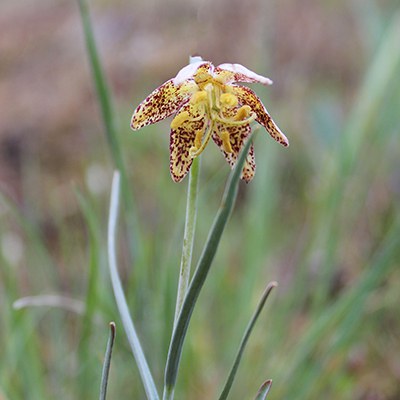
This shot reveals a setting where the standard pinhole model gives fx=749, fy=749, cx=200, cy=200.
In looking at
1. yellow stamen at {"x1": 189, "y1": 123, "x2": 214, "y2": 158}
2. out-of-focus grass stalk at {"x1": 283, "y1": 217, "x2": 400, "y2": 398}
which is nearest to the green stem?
yellow stamen at {"x1": 189, "y1": 123, "x2": 214, "y2": 158}

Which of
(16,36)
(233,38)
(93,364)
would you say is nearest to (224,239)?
(93,364)

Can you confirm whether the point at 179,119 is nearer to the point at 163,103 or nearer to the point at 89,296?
the point at 163,103

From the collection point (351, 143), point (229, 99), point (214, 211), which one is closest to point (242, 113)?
point (229, 99)

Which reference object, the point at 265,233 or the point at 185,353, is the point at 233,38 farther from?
the point at 185,353

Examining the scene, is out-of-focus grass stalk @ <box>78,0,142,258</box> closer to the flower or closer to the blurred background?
the blurred background

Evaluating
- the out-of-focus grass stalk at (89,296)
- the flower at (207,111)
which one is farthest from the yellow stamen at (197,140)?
the out-of-focus grass stalk at (89,296)

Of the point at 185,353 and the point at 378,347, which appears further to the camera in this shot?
the point at 378,347

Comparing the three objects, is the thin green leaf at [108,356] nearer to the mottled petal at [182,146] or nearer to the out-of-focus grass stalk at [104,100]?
the mottled petal at [182,146]
